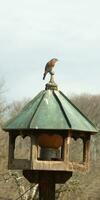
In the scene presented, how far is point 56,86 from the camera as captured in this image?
15.0 ft

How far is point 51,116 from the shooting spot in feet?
14.0

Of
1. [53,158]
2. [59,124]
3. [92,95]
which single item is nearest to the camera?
[59,124]

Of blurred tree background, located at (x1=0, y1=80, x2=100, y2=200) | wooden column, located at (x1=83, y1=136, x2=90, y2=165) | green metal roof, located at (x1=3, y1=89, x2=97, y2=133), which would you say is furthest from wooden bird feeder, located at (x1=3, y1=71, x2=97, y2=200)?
blurred tree background, located at (x1=0, y1=80, x2=100, y2=200)

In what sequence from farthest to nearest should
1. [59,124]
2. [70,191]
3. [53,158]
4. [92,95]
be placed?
[92,95] < [70,191] < [53,158] < [59,124]

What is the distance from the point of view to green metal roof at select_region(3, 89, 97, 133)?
4.22 meters

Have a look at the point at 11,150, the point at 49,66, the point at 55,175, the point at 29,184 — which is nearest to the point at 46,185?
the point at 55,175

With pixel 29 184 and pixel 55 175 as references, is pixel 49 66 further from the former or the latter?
pixel 29 184

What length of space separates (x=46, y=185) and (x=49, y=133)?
0.42 metres

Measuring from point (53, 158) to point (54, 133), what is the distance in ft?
0.75

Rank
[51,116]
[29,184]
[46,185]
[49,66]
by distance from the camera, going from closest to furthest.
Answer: [51,116], [46,185], [49,66], [29,184]

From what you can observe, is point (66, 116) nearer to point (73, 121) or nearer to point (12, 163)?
point (73, 121)

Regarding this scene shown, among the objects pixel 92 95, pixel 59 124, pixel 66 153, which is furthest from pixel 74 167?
pixel 92 95

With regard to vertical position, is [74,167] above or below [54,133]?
below

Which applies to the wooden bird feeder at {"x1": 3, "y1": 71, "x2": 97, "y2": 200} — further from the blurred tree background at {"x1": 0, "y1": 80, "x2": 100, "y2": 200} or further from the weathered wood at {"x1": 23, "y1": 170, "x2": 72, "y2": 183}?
the blurred tree background at {"x1": 0, "y1": 80, "x2": 100, "y2": 200}
